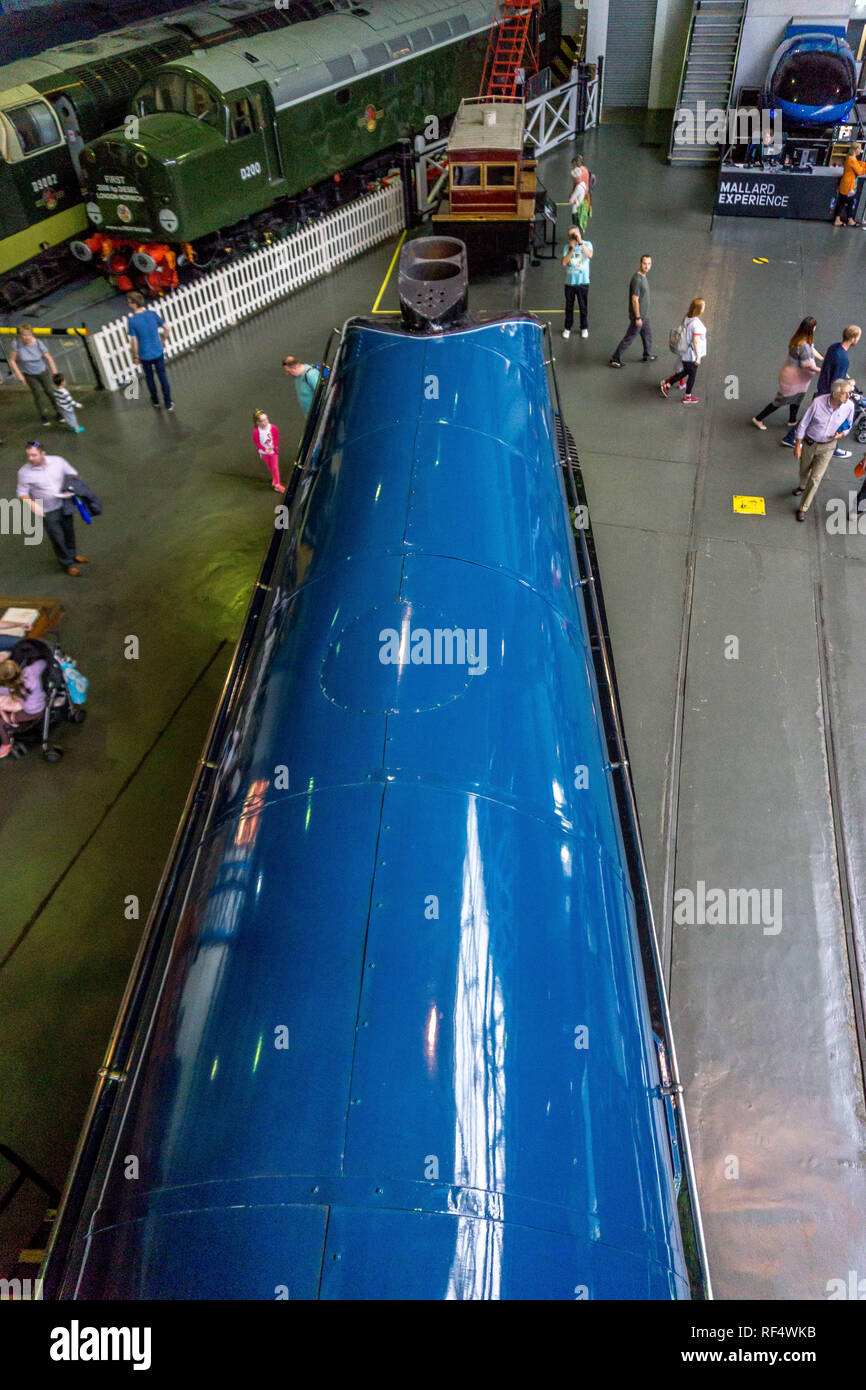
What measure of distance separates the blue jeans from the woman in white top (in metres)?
7.30

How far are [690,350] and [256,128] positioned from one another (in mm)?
10126

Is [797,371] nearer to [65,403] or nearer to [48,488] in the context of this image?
[48,488]

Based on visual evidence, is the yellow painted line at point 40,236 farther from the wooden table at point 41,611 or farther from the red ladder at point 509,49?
the red ladder at point 509,49

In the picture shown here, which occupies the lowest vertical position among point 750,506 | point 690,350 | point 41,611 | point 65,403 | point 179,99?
point 41,611

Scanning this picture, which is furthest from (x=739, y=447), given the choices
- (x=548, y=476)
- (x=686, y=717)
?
(x=548, y=476)

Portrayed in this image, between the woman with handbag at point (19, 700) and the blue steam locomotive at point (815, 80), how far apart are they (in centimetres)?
1904

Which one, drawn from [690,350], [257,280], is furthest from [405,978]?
[257,280]

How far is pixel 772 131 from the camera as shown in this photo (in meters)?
17.7

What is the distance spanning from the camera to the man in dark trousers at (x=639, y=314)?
11508mm

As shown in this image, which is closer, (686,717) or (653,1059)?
(653,1059)

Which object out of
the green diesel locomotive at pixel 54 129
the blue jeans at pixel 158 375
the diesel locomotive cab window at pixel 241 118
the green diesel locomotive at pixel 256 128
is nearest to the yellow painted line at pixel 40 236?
the green diesel locomotive at pixel 54 129

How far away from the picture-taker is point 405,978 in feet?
10.2
